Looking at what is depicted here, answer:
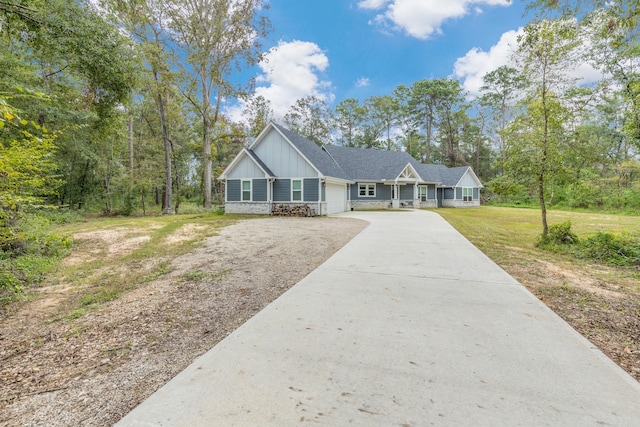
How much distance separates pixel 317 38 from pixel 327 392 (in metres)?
22.1

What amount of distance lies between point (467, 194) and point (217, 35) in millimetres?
27788

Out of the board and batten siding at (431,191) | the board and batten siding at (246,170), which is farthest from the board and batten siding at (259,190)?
the board and batten siding at (431,191)

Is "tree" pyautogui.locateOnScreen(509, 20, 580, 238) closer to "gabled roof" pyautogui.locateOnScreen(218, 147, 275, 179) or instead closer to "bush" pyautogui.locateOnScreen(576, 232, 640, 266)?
"bush" pyautogui.locateOnScreen(576, 232, 640, 266)

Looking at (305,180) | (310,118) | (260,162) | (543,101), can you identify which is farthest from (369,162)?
(543,101)

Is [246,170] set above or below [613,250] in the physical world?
above

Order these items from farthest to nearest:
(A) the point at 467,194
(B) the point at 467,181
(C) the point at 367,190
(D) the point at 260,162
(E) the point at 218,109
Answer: (B) the point at 467,181
(A) the point at 467,194
(C) the point at 367,190
(E) the point at 218,109
(D) the point at 260,162

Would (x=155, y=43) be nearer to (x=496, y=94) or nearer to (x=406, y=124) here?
(x=406, y=124)

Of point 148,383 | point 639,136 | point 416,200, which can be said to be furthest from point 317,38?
point 148,383

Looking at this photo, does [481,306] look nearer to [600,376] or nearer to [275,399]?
[600,376]

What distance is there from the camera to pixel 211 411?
1.80 m

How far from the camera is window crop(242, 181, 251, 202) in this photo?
60.7 feet

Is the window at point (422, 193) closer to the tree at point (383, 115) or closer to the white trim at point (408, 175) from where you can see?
the white trim at point (408, 175)

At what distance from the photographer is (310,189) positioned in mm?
17562

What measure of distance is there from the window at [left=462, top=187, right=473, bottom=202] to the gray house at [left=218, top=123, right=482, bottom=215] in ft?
24.3
